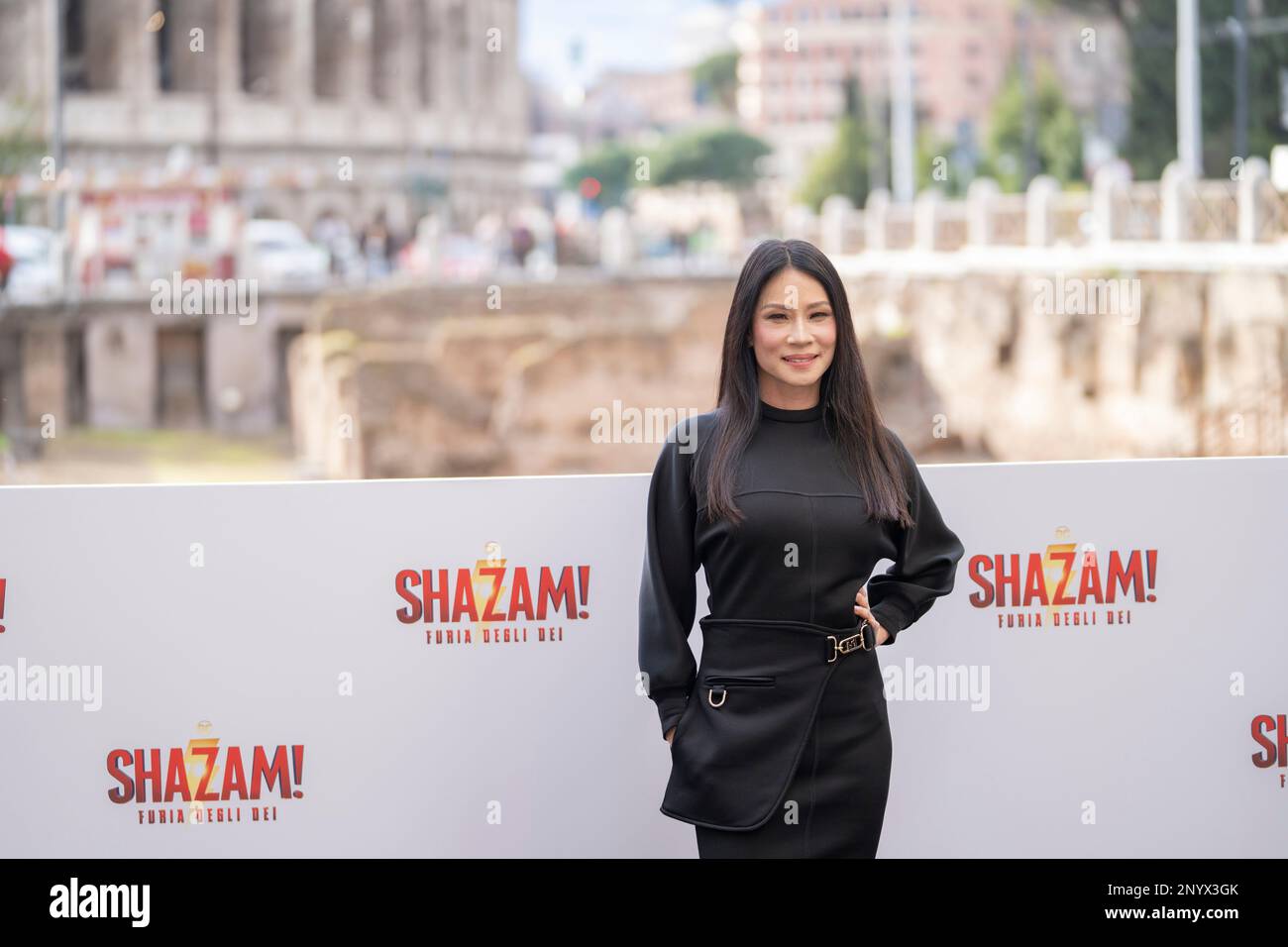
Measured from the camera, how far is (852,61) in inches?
3438

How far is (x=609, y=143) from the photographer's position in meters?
104

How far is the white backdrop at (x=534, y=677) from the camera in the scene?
5477 mm

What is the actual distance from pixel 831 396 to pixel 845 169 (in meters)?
53.5

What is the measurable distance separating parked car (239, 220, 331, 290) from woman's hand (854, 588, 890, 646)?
127 ft

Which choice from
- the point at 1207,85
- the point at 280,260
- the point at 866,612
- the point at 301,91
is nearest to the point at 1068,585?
the point at 866,612

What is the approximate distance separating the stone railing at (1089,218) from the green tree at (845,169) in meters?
18.4

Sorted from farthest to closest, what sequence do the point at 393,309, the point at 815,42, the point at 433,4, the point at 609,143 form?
1. the point at 609,143
2. the point at 815,42
3. the point at 433,4
4. the point at 393,309

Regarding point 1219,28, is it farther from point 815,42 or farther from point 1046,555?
point 815,42

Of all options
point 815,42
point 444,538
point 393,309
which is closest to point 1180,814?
point 444,538

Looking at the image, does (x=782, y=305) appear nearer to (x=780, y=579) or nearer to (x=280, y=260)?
(x=780, y=579)

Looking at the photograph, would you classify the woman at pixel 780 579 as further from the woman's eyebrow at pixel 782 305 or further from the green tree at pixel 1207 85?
the green tree at pixel 1207 85

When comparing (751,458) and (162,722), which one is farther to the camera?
(162,722)

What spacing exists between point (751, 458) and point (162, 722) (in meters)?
1.99

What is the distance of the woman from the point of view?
4.45 meters
